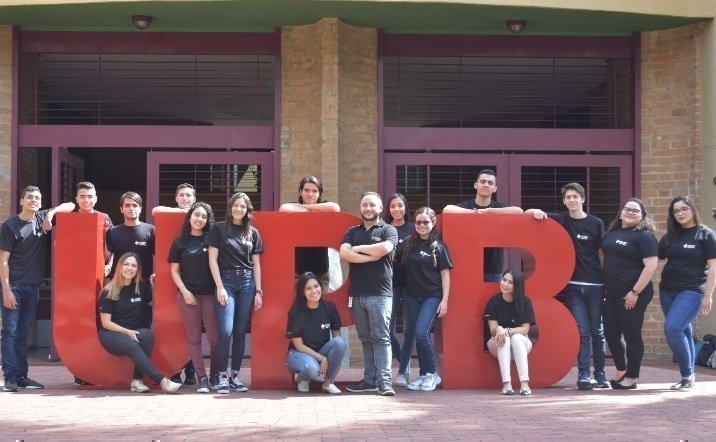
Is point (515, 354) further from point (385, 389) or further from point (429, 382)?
point (385, 389)

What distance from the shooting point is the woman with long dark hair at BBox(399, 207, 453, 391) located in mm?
8641

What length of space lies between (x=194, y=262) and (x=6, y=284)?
176 centimetres

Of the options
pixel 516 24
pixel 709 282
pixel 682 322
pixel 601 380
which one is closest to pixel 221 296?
pixel 601 380

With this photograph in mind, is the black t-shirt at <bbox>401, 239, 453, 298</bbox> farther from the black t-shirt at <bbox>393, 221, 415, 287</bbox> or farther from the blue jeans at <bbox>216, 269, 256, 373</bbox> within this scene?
the blue jeans at <bbox>216, 269, 256, 373</bbox>

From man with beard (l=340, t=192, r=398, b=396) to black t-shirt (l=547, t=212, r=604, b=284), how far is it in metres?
1.85

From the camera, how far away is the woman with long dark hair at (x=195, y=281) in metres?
8.47

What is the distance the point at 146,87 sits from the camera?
1488cm

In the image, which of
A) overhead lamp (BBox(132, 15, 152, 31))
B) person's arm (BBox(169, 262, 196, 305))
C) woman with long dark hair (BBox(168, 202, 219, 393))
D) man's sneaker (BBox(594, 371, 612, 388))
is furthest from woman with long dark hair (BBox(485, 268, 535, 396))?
overhead lamp (BBox(132, 15, 152, 31))

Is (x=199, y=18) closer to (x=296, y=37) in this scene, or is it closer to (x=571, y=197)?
(x=296, y=37)

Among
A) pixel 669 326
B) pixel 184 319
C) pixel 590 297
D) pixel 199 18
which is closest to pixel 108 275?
pixel 184 319

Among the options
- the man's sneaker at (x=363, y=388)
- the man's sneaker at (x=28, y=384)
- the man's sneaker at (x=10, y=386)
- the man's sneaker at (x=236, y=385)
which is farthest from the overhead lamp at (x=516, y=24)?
the man's sneaker at (x=10, y=386)

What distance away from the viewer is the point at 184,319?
28.1 ft

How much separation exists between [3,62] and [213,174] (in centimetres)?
304

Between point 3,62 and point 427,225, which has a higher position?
point 3,62
